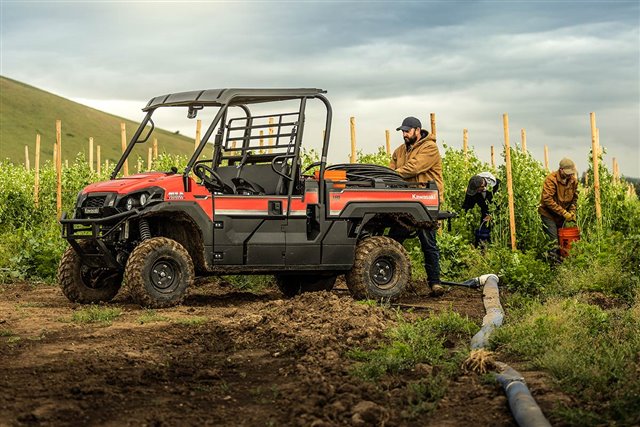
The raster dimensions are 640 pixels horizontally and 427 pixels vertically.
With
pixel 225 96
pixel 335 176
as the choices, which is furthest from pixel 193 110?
pixel 335 176

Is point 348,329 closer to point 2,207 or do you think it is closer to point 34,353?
point 34,353

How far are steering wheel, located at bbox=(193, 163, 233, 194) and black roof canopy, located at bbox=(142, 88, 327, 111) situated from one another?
79 centimetres

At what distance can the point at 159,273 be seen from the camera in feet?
38.3

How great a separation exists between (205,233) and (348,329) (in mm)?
2890

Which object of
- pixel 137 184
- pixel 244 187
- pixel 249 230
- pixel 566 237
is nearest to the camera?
pixel 137 184

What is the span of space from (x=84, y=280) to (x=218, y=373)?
519cm

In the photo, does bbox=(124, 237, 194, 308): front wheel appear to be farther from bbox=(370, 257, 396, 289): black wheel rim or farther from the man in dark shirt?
the man in dark shirt

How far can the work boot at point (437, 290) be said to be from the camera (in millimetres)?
13844

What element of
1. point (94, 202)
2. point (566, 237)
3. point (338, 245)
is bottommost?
point (566, 237)

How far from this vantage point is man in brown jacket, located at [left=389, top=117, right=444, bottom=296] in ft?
44.6

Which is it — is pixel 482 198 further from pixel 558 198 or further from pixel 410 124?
pixel 410 124

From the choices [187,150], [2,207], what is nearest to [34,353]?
[2,207]

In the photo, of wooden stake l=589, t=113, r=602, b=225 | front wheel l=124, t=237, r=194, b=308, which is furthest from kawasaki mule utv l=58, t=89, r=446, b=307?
wooden stake l=589, t=113, r=602, b=225

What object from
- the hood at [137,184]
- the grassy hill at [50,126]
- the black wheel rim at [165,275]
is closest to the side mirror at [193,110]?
the hood at [137,184]
